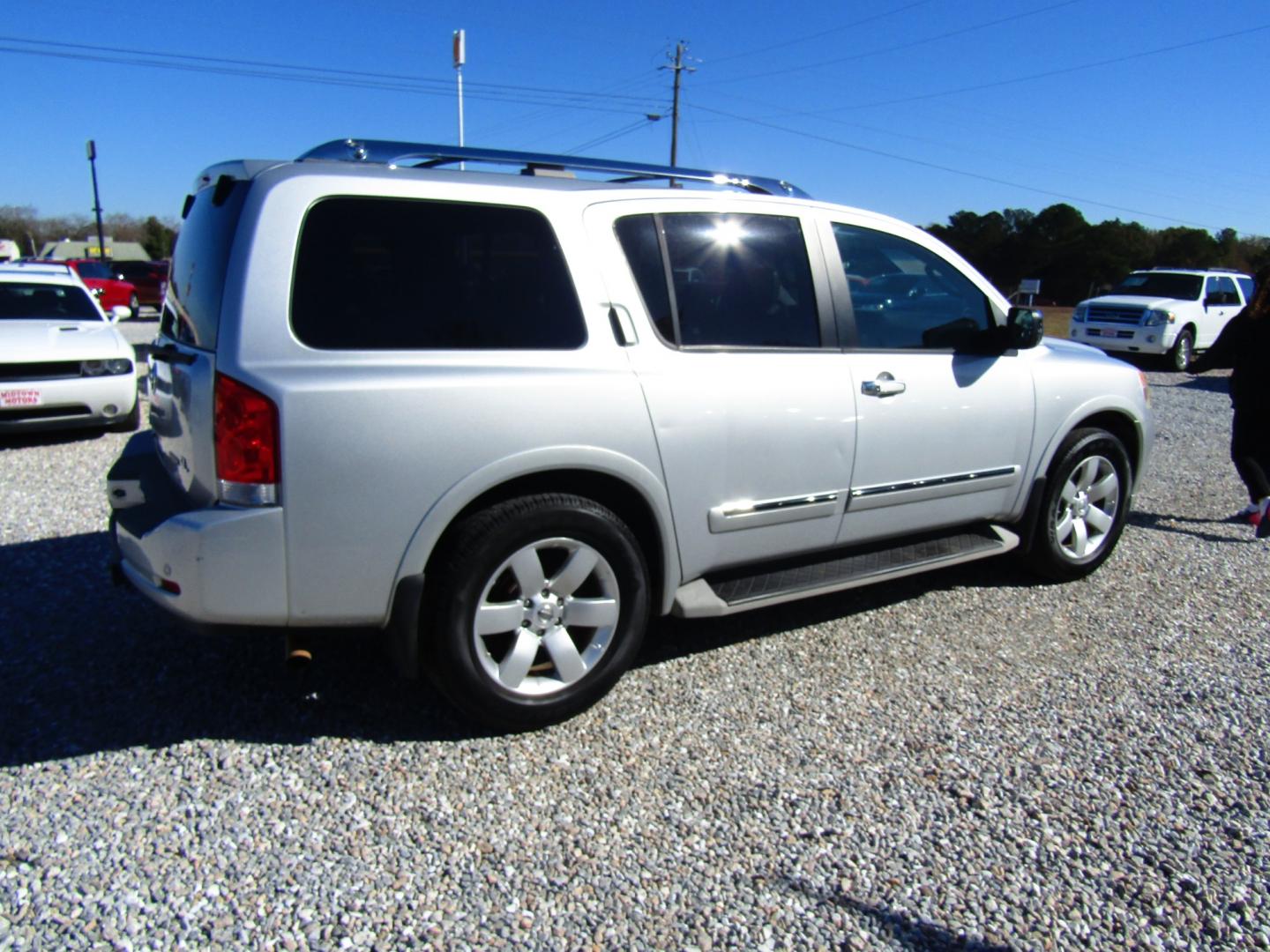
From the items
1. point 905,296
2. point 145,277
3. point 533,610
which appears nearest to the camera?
point 533,610

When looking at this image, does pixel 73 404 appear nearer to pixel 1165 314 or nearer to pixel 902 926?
pixel 902 926

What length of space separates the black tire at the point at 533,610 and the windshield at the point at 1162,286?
1826cm

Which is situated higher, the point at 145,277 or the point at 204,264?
the point at 204,264

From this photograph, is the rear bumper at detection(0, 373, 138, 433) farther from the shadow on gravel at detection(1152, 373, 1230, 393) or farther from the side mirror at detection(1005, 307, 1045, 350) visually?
the shadow on gravel at detection(1152, 373, 1230, 393)

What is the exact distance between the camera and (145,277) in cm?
2819

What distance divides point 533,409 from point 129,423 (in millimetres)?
6879

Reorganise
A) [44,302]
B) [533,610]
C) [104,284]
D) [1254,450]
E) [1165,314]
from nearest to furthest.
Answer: [533,610] → [1254,450] → [44,302] → [1165,314] → [104,284]

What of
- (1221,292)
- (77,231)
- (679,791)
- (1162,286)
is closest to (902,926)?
(679,791)

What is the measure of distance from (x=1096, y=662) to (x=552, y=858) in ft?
8.48

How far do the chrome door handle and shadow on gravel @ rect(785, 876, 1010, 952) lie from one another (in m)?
2.06

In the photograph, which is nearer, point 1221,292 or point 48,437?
point 48,437

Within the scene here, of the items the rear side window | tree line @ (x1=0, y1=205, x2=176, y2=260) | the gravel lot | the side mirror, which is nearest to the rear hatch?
the rear side window

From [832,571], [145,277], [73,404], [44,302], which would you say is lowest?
[73,404]

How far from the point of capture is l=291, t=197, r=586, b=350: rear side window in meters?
2.90
